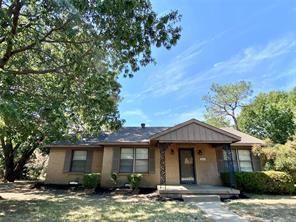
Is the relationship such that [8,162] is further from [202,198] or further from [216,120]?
[216,120]

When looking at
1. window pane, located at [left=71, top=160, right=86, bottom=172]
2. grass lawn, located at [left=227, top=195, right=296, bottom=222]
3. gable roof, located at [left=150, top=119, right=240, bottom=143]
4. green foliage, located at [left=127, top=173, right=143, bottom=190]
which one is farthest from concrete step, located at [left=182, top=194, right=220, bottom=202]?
window pane, located at [left=71, top=160, right=86, bottom=172]

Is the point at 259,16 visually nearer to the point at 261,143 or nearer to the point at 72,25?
the point at 261,143

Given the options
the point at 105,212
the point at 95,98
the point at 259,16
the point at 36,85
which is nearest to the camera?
the point at 105,212

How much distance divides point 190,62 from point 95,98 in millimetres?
15850

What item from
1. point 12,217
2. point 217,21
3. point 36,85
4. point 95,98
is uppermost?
point 217,21

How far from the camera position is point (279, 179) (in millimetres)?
12344

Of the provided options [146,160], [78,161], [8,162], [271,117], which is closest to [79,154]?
[78,161]

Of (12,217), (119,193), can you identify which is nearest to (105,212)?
(12,217)

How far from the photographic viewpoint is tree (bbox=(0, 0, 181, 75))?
7047 mm

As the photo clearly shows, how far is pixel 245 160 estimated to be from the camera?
49.5ft

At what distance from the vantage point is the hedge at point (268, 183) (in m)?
12.3

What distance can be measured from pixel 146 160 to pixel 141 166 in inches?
18.6

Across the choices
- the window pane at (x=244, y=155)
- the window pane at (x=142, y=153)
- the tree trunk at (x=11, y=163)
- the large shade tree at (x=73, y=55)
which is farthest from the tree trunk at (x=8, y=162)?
the window pane at (x=244, y=155)

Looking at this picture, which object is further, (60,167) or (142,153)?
(60,167)
